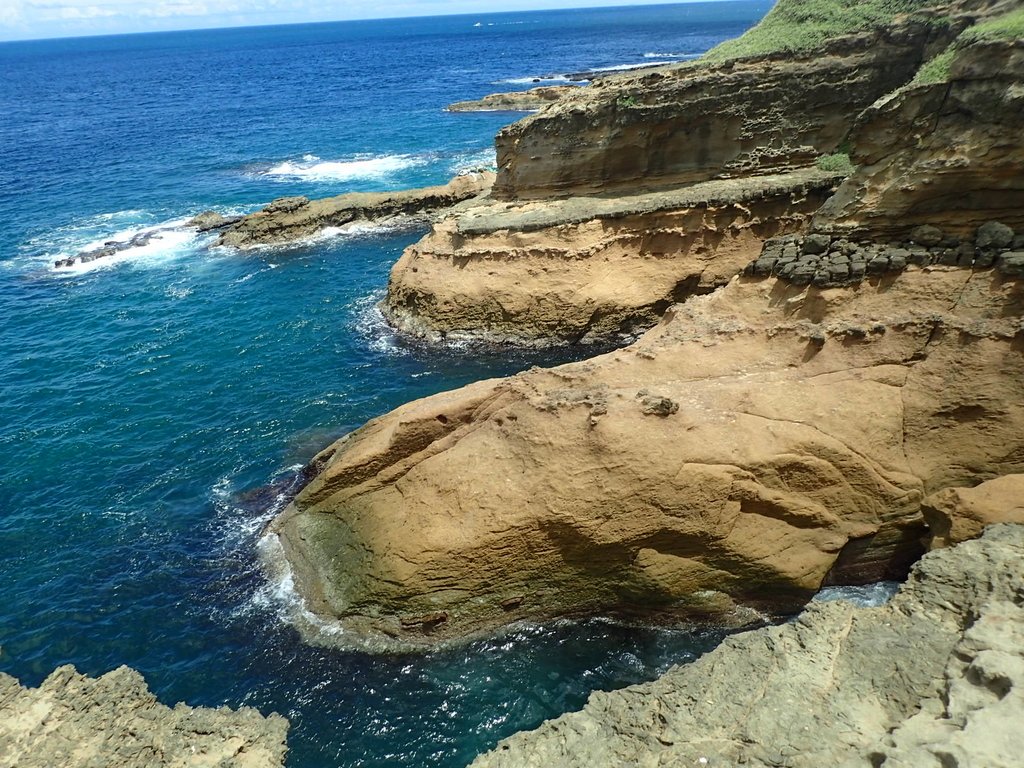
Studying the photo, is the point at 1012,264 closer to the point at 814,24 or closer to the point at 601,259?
the point at 601,259

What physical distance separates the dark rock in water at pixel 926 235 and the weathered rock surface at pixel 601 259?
815cm

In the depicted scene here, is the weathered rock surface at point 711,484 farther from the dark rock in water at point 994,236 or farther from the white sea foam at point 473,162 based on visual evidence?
the white sea foam at point 473,162

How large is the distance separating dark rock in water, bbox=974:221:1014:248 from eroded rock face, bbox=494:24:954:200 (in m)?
11.0

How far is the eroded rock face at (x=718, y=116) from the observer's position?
871 inches

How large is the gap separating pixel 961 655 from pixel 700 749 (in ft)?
10.4

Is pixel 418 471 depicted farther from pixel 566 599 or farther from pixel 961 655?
pixel 961 655

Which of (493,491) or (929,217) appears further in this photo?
(929,217)

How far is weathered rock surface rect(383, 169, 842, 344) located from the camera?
22.1m

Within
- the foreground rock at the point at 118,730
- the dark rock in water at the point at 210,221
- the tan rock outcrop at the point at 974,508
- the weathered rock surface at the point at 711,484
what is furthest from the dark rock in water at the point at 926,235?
the dark rock in water at the point at 210,221

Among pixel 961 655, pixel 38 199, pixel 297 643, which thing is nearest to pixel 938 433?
pixel 961 655

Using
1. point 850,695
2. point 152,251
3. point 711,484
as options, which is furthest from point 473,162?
point 850,695

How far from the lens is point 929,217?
13852 mm

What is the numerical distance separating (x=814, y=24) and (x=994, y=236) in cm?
1480

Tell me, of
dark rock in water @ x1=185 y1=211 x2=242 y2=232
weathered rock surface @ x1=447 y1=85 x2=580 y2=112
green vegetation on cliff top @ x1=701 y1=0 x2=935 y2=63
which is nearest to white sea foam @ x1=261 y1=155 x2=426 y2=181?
dark rock in water @ x1=185 y1=211 x2=242 y2=232
